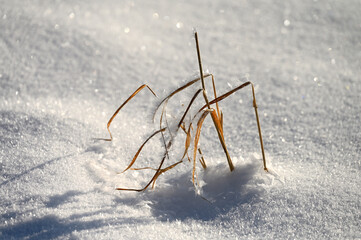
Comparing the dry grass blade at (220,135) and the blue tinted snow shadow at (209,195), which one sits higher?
the dry grass blade at (220,135)

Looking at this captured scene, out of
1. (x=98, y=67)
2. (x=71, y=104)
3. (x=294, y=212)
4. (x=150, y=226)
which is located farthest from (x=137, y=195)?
(x=98, y=67)

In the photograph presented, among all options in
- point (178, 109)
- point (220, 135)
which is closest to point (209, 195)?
point (220, 135)

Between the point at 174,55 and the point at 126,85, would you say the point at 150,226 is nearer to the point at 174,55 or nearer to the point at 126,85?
the point at 126,85

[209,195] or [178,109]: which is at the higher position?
[178,109]

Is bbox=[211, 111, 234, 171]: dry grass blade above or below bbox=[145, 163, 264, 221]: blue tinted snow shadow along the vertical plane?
above

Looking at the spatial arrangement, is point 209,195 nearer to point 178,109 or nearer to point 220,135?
point 220,135
